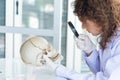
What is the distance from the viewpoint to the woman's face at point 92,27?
1398 millimetres

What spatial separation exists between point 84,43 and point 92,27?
207 millimetres

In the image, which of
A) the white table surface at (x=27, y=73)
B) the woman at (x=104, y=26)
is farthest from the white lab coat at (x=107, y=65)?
the white table surface at (x=27, y=73)

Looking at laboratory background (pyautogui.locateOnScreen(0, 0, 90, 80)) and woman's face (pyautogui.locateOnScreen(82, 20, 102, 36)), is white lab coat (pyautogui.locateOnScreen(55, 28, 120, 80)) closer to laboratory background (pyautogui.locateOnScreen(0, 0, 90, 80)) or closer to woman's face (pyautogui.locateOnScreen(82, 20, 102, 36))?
woman's face (pyautogui.locateOnScreen(82, 20, 102, 36))

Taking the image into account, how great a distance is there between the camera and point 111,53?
1.38 meters

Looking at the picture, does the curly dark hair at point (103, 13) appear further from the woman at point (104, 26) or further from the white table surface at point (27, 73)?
the white table surface at point (27, 73)

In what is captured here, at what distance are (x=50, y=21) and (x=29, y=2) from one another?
0.33 metres

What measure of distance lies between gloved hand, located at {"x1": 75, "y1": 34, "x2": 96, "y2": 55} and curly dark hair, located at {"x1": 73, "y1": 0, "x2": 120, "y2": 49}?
0.20 meters

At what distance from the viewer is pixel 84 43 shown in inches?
63.0

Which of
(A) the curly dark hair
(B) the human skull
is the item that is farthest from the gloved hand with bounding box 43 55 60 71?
(A) the curly dark hair

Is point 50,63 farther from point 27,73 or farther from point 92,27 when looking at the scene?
point 92,27

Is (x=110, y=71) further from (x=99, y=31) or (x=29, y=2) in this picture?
(x=29, y=2)

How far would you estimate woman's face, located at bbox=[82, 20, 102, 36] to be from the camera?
1398mm

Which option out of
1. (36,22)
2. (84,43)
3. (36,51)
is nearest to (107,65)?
(84,43)

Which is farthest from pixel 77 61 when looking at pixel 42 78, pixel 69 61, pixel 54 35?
pixel 42 78
